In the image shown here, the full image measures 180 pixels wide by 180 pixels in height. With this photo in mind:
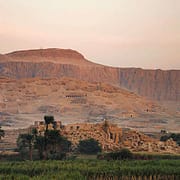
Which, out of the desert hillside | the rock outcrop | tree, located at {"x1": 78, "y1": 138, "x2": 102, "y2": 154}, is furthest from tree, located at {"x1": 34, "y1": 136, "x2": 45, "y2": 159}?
the desert hillside

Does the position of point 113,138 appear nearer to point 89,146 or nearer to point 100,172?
point 89,146

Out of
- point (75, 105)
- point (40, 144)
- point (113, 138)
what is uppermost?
point (75, 105)

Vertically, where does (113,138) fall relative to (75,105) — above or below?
below

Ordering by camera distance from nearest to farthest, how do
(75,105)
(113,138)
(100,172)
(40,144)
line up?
(100,172), (40,144), (113,138), (75,105)

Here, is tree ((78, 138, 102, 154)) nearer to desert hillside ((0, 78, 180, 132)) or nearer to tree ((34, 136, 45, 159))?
tree ((34, 136, 45, 159))

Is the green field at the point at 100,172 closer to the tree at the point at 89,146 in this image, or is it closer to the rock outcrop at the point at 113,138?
the tree at the point at 89,146

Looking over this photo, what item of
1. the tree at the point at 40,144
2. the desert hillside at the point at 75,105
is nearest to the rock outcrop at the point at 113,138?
the tree at the point at 40,144

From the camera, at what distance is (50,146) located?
54000 millimetres

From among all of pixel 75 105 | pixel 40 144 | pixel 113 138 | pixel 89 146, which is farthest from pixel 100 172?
pixel 75 105

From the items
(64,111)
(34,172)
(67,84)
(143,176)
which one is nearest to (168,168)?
(143,176)

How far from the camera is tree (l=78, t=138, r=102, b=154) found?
215ft

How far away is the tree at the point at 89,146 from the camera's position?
65438 mm

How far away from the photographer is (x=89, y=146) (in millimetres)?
66000

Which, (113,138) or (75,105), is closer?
(113,138)
